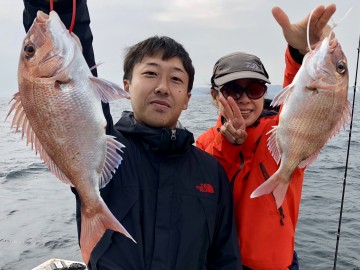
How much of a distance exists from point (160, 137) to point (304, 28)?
125 cm

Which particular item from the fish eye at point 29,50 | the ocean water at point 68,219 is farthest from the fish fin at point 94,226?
the ocean water at point 68,219

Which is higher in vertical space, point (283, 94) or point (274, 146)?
point (283, 94)

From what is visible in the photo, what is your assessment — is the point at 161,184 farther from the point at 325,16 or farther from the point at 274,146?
the point at 325,16

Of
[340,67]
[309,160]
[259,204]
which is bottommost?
[259,204]

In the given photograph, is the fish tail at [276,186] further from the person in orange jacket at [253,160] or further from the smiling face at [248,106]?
the smiling face at [248,106]

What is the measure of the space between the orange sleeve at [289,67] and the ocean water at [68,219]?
1235 millimetres

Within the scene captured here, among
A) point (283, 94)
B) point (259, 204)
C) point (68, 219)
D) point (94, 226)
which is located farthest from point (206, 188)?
point (68, 219)

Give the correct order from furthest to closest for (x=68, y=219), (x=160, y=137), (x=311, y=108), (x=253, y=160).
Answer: (x=68, y=219)
(x=253, y=160)
(x=160, y=137)
(x=311, y=108)

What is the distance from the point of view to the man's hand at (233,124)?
2982mm

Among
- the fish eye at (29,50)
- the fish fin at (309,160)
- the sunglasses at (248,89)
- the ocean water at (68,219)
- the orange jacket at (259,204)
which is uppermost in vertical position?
the fish eye at (29,50)

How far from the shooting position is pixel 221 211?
3.05 m

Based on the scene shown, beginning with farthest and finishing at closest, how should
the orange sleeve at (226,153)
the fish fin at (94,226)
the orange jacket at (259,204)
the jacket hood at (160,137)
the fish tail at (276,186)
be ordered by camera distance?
the orange sleeve at (226,153) < the orange jacket at (259,204) < the jacket hood at (160,137) < the fish tail at (276,186) < the fish fin at (94,226)

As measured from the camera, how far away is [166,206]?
2799mm

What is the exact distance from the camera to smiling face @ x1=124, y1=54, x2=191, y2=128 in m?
2.93
